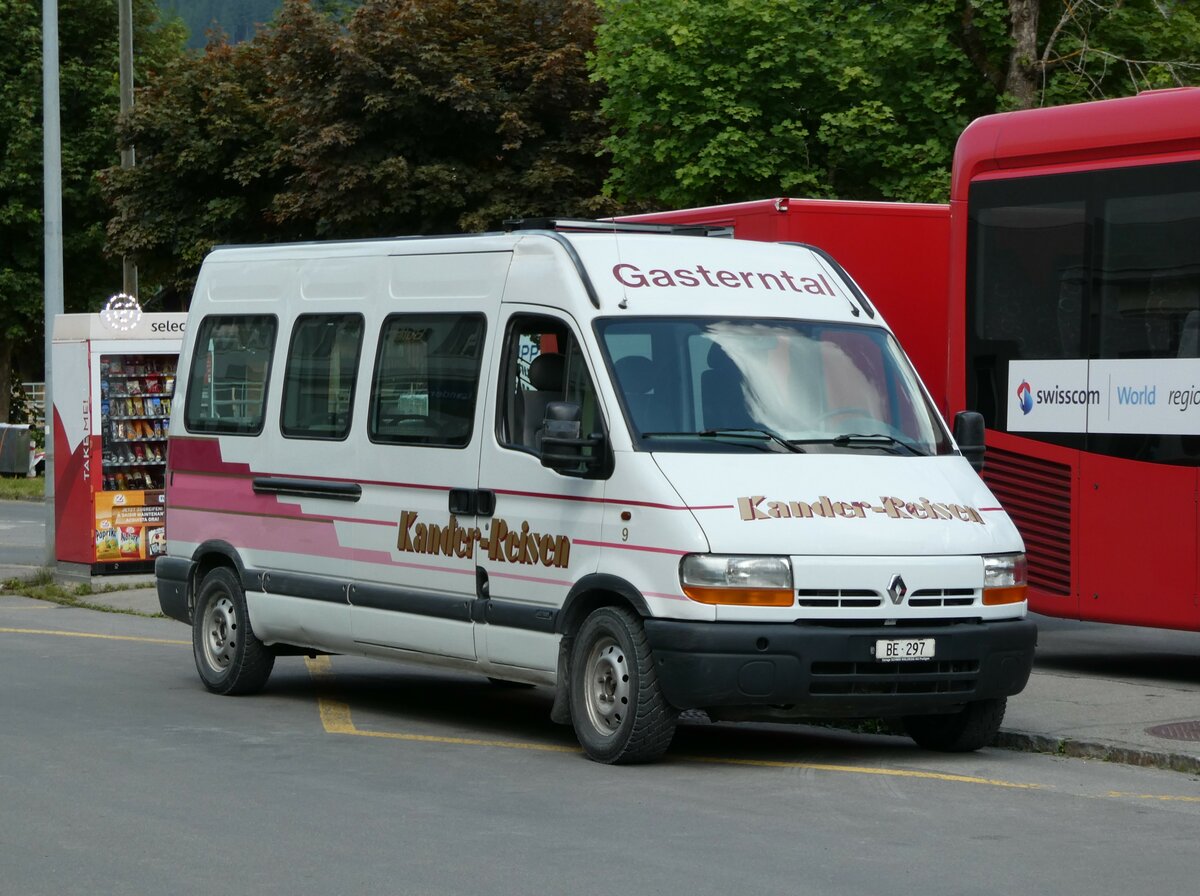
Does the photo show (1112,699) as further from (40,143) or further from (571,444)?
(40,143)

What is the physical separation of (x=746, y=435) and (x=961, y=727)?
1.83m

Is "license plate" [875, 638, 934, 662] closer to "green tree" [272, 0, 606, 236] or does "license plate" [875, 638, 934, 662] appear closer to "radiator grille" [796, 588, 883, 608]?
"radiator grille" [796, 588, 883, 608]

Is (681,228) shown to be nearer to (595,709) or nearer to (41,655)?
(595,709)

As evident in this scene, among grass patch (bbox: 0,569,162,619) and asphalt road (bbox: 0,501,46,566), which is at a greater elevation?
grass patch (bbox: 0,569,162,619)

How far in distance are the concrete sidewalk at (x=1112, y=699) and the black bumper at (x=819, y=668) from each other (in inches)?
37.9

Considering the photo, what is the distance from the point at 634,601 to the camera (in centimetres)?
917

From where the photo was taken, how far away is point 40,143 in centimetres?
5138

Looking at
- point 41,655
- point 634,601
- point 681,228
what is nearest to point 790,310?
point 681,228

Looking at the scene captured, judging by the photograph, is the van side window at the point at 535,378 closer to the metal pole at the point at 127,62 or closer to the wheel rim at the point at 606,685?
the wheel rim at the point at 606,685

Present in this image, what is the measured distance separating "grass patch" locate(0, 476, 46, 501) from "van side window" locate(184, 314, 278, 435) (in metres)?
22.9

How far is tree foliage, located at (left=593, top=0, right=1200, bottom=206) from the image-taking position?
24.0m

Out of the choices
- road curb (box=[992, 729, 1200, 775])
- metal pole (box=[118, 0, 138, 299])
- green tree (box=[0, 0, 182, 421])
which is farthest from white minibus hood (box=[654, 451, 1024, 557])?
green tree (box=[0, 0, 182, 421])

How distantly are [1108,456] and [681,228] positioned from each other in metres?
3.42

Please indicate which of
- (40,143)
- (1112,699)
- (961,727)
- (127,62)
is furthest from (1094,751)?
(40,143)
